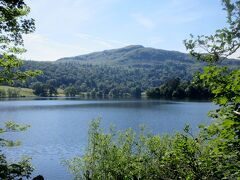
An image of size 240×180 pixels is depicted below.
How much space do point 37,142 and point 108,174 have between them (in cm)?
5459

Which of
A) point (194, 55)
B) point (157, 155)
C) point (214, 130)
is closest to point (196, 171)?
point (214, 130)

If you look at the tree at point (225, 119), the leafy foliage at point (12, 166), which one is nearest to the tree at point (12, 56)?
the leafy foliage at point (12, 166)

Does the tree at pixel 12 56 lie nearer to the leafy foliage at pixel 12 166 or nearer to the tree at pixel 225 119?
the leafy foliage at pixel 12 166

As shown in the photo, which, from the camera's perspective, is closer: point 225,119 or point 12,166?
point 225,119

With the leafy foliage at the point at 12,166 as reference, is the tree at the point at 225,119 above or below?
above

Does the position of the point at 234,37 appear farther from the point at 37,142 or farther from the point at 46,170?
the point at 37,142

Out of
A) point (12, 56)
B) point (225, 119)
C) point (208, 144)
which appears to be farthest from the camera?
point (12, 56)

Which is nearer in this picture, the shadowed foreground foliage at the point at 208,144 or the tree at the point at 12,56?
the shadowed foreground foliage at the point at 208,144

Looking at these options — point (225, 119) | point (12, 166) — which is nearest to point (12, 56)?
point (12, 166)

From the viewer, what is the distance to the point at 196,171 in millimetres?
9953

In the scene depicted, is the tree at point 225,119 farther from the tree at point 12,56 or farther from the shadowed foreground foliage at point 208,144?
the tree at point 12,56

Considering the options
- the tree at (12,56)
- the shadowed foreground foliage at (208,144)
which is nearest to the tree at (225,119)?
the shadowed foreground foliage at (208,144)

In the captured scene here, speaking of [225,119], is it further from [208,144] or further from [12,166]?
[12,166]

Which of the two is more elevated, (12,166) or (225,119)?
(225,119)
